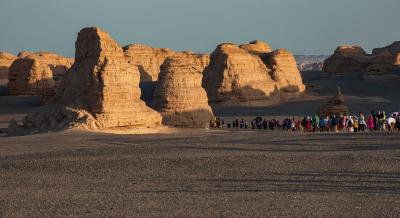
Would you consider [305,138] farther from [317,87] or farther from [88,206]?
[317,87]

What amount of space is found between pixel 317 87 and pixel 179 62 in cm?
2827

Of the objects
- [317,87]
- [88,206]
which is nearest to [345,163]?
[88,206]

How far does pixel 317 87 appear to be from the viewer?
183 feet

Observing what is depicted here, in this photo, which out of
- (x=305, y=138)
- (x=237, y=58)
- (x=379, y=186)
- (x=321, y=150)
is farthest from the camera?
(x=237, y=58)

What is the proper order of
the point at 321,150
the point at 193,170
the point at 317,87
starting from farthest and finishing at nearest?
the point at 317,87 < the point at 321,150 < the point at 193,170

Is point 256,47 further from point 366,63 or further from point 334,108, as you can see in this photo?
point 334,108

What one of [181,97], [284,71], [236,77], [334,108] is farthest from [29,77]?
[334,108]

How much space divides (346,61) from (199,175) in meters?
52.4

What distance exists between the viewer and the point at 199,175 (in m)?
13.5

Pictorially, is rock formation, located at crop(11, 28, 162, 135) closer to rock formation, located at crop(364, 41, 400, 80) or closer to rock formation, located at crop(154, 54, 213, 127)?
rock formation, located at crop(154, 54, 213, 127)

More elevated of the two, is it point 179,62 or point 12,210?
point 179,62

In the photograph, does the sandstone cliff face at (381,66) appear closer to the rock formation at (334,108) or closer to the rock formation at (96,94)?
the rock formation at (334,108)

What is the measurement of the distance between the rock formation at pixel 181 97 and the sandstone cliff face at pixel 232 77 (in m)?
14.8

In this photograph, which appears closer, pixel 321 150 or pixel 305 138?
pixel 321 150
